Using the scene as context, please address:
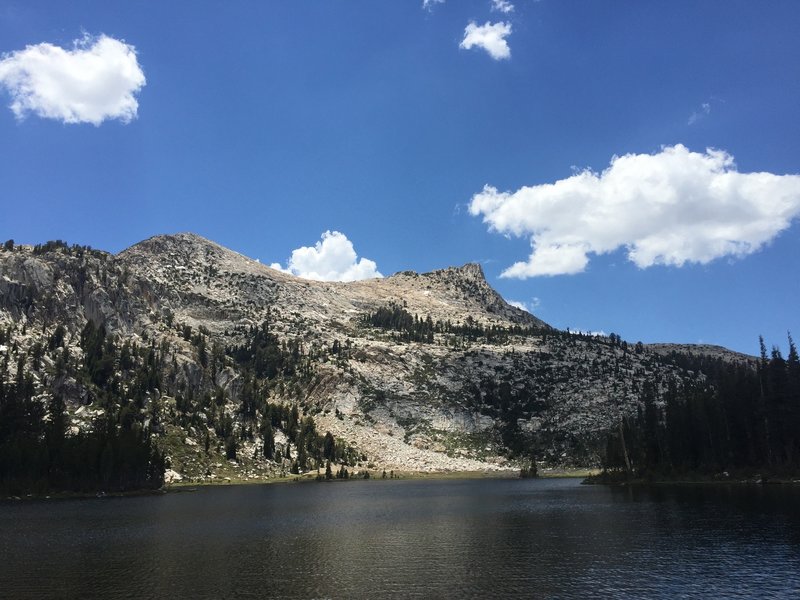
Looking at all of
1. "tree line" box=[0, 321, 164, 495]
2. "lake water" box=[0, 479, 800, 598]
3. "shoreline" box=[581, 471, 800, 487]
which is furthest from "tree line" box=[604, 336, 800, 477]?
"tree line" box=[0, 321, 164, 495]

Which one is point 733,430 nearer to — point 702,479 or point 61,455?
point 702,479

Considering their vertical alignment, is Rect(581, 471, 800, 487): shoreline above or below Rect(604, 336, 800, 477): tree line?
below

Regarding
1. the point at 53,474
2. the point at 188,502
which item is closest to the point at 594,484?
the point at 188,502

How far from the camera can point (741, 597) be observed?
39125 millimetres

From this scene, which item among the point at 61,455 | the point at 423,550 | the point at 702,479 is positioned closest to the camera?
the point at 423,550

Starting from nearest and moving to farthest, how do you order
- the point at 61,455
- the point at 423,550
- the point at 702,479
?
1. the point at 423,550
2. the point at 702,479
3. the point at 61,455

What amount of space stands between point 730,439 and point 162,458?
509 feet

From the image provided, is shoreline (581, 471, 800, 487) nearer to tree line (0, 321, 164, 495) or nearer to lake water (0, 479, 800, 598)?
lake water (0, 479, 800, 598)

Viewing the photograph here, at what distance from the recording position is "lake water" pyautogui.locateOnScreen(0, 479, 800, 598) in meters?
44.6

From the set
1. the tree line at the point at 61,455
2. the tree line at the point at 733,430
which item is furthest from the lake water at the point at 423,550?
the tree line at the point at 61,455

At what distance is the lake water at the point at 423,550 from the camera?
44.6m

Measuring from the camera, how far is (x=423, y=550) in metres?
61.0

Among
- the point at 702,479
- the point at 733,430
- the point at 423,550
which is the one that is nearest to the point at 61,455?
the point at 423,550

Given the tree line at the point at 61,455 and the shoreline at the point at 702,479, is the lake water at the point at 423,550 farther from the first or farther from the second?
the tree line at the point at 61,455
